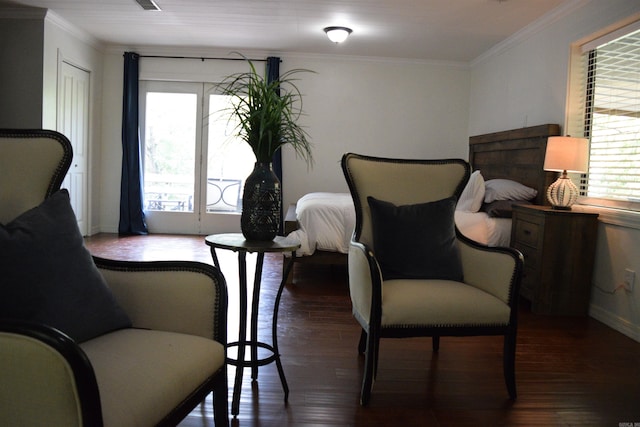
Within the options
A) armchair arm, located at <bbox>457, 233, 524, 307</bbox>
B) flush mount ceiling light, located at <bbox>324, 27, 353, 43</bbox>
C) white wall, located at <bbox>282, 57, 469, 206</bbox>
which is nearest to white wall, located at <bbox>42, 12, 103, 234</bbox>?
white wall, located at <bbox>282, 57, 469, 206</bbox>

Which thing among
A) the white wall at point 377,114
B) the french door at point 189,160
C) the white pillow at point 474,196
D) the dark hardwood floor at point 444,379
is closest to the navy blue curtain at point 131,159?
the french door at point 189,160

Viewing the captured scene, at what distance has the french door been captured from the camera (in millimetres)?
6988

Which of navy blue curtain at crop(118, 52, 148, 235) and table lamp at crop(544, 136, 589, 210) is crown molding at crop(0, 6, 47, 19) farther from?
table lamp at crop(544, 136, 589, 210)

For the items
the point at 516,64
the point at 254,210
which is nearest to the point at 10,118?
the point at 254,210

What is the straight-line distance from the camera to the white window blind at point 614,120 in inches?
138

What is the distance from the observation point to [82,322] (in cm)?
143

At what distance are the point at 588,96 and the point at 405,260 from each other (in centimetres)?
264

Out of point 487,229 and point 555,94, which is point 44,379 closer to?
point 487,229

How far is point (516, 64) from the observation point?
5.43 m

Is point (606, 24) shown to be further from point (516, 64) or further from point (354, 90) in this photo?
point (354, 90)

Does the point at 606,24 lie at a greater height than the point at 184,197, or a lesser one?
greater

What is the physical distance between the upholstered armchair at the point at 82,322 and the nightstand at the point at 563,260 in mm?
2731

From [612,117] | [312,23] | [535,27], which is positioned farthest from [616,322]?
[312,23]

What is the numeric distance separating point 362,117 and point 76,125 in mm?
3577
